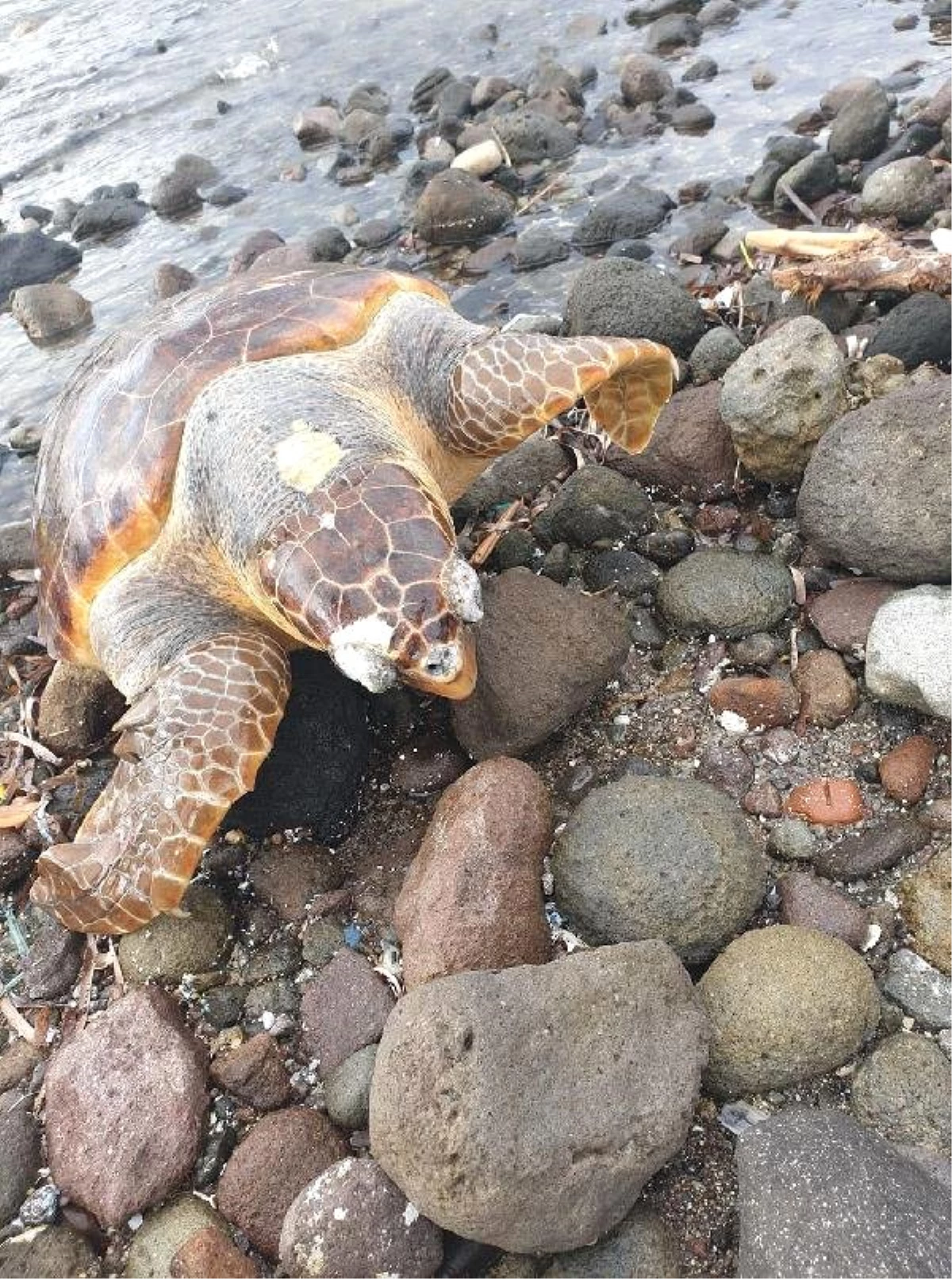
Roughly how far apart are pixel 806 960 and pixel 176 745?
6.62ft

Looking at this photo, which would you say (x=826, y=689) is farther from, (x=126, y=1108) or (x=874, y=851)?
(x=126, y=1108)

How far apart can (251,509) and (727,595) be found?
1787mm

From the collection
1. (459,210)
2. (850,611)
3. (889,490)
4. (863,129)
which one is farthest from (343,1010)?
(863,129)

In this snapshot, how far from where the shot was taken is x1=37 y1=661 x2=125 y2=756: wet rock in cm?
411

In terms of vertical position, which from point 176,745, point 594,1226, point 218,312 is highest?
point 218,312

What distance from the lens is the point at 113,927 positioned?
9.94ft

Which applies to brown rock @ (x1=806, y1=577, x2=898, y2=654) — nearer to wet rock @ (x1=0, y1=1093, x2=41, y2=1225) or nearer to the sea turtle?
the sea turtle

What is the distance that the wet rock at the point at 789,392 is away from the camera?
3703 millimetres

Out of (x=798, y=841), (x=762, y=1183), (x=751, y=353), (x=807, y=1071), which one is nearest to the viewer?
(x=762, y=1183)

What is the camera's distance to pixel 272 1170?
2502 mm

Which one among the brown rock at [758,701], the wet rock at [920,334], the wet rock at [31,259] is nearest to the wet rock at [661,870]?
the brown rock at [758,701]

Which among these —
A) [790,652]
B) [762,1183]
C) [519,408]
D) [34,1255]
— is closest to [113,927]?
[34,1255]

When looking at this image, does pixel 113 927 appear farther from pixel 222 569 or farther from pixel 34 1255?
pixel 222 569

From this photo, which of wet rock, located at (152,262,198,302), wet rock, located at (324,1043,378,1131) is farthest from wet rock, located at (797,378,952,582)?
wet rock, located at (152,262,198,302)
